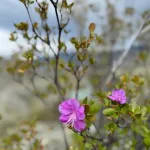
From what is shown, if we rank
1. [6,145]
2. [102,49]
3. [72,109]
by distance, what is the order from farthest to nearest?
[102,49], [6,145], [72,109]

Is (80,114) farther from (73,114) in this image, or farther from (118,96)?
(118,96)

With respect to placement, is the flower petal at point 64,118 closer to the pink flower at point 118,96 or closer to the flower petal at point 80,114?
the flower petal at point 80,114

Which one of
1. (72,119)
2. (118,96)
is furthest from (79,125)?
(118,96)

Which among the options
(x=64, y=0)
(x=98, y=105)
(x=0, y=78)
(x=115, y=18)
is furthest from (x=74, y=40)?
(x=0, y=78)

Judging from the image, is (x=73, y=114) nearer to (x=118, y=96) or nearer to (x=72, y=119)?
(x=72, y=119)

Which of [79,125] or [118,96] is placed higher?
[118,96]

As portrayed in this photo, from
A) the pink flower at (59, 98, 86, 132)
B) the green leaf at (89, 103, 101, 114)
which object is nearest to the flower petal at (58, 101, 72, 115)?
the pink flower at (59, 98, 86, 132)

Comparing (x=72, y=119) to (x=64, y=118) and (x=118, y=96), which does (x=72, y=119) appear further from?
(x=118, y=96)

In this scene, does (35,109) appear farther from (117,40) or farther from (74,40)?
(74,40)

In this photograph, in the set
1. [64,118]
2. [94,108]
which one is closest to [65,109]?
[64,118]

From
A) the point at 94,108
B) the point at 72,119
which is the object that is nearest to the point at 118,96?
the point at 94,108

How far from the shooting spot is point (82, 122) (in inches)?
54.9

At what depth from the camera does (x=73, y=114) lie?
139 centimetres

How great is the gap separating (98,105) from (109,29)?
205 inches
